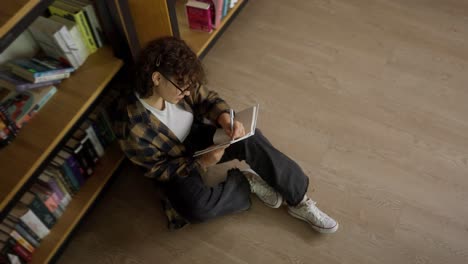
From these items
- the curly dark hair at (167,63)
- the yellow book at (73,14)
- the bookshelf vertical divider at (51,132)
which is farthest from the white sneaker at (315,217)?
the yellow book at (73,14)

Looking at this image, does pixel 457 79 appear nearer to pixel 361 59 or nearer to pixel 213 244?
pixel 361 59

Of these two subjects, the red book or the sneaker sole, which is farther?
the red book

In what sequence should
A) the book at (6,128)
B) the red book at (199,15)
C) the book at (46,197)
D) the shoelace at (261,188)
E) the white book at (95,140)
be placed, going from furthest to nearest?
1. the red book at (199,15)
2. the shoelace at (261,188)
3. the white book at (95,140)
4. the book at (46,197)
5. the book at (6,128)

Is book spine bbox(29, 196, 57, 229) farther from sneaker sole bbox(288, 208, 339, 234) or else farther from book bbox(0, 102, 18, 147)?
sneaker sole bbox(288, 208, 339, 234)

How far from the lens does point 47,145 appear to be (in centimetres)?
117

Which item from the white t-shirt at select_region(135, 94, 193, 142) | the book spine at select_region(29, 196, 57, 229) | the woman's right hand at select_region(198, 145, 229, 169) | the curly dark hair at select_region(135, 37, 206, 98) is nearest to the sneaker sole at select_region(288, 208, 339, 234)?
the woman's right hand at select_region(198, 145, 229, 169)

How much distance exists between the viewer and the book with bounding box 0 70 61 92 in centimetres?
121

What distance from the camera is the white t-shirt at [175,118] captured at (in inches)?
49.6

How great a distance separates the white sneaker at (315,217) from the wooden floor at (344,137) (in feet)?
0.14

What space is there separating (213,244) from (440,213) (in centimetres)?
94

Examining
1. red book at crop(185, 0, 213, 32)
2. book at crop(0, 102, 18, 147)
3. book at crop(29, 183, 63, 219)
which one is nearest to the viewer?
book at crop(0, 102, 18, 147)

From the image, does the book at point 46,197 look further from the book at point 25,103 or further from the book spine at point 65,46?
the book spine at point 65,46

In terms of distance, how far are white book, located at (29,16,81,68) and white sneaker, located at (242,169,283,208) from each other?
0.81 m

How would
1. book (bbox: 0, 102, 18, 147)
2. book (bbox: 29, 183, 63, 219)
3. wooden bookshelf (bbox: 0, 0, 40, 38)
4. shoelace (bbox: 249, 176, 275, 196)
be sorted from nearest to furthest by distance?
wooden bookshelf (bbox: 0, 0, 40, 38)
book (bbox: 0, 102, 18, 147)
book (bbox: 29, 183, 63, 219)
shoelace (bbox: 249, 176, 275, 196)
